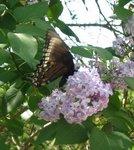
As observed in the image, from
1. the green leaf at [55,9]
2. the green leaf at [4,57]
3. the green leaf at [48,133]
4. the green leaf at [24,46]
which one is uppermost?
the green leaf at [24,46]

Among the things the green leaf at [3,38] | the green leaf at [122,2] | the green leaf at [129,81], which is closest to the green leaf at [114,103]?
the green leaf at [129,81]

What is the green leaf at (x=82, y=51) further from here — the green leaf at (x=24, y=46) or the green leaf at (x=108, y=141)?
the green leaf at (x=108, y=141)

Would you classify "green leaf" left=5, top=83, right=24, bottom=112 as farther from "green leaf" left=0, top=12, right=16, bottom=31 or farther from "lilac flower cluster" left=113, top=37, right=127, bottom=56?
"lilac flower cluster" left=113, top=37, right=127, bottom=56

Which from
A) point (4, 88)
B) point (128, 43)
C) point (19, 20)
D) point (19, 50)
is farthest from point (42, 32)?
point (4, 88)

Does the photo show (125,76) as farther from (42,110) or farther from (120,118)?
(42,110)

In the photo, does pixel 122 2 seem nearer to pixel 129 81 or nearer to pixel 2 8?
pixel 129 81

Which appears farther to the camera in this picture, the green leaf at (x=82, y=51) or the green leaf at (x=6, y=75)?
the green leaf at (x=6, y=75)

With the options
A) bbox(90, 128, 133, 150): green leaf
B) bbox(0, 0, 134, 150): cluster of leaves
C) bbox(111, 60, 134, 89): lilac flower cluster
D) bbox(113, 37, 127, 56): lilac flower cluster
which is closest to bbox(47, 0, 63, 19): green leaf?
bbox(0, 0, 134, 150): cluster of leaves
